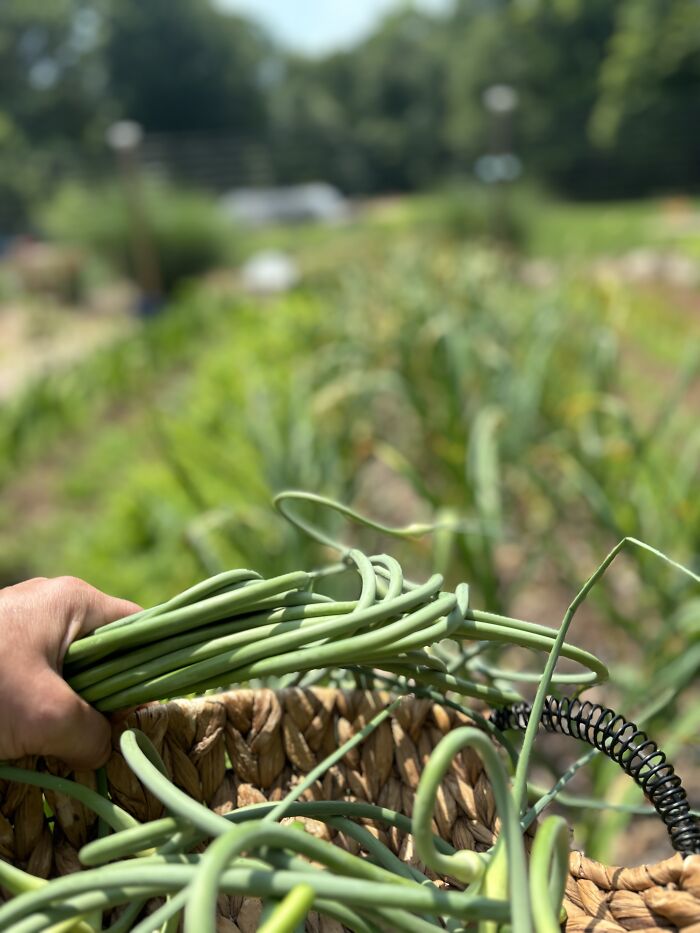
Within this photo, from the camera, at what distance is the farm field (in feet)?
3.76

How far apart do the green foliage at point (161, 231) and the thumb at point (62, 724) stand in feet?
23.4

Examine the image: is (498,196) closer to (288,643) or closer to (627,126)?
(288,643)

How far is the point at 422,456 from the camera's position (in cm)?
186

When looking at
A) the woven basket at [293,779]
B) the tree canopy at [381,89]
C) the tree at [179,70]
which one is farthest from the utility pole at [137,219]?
the tree at [179,70]

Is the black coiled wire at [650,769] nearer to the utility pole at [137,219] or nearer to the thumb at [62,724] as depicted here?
the thumb at [62,724]

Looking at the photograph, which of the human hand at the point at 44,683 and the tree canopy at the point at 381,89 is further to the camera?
the tree canopy at the point at 381,89

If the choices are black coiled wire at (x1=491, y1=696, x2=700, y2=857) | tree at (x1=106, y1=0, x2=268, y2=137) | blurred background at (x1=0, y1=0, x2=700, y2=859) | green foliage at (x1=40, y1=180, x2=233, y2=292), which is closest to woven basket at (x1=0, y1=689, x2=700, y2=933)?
black coiled wire at (x1=491, y1=696, x2=700, y2=857)

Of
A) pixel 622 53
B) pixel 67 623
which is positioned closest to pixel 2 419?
pixel 67 623

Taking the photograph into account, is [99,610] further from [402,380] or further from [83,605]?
[402,380]

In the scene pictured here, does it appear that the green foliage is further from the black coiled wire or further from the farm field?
the black coiled wire

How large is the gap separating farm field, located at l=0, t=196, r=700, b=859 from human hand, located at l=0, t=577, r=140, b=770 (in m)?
0.38

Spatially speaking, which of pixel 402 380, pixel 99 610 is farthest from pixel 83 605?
pixel 402 380

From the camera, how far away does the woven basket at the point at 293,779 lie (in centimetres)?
42

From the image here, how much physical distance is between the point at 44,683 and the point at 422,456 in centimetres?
150
